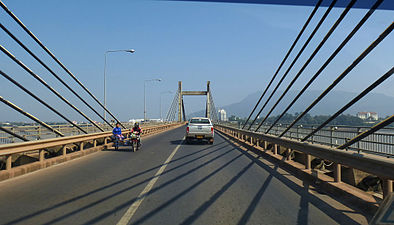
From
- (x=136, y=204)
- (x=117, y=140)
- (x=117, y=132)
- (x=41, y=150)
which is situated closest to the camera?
(x=136, y=204)

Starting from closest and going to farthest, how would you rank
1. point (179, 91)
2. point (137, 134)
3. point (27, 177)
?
1. point (27, 177)
2. point (137, 134)
3. point (179, 91)

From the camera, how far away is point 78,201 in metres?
6.00

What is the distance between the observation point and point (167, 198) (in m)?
6.23

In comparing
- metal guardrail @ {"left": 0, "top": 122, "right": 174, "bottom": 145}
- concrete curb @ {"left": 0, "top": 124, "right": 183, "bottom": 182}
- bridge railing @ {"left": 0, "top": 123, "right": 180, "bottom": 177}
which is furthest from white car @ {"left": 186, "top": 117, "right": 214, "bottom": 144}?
metal guardrail @ {"left": 0, "top": 122, "right": 174, "bottom": 145}

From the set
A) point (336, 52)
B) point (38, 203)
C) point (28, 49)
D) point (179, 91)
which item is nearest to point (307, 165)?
point (336, 52)

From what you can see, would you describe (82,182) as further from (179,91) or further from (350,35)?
(179,91)

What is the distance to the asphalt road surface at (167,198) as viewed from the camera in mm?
4934

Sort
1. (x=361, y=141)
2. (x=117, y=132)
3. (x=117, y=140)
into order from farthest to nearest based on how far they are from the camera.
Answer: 1. (x=117, y=140)
2. (x=117, y=132)
3. (x=361, y=141)

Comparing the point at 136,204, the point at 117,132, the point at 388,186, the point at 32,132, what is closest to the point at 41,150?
the point at 136,204

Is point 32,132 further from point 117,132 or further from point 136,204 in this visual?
point 136,204

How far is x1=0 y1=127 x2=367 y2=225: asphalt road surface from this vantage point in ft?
16.2

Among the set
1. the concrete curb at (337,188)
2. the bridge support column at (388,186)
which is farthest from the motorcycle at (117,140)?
the bridge support column at (388,186)

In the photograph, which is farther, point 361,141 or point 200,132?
point 200,132

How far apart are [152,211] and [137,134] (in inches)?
459
